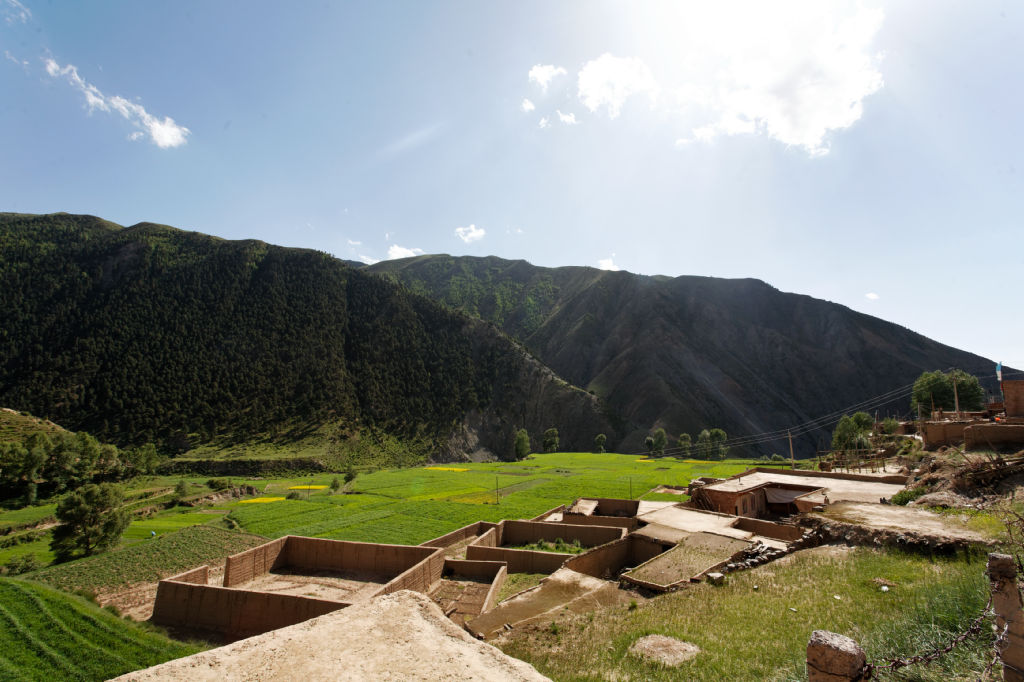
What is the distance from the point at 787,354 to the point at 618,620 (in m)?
132

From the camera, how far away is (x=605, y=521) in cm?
2947

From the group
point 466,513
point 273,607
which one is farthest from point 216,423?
point 273,607

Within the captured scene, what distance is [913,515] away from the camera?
16531mm

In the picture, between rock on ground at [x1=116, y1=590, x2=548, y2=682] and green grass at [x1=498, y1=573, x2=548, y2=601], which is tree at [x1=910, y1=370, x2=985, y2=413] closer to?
green grass at [x1=498, y1=573, x2=548, y2=601]

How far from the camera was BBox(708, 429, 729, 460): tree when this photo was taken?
3022 inches

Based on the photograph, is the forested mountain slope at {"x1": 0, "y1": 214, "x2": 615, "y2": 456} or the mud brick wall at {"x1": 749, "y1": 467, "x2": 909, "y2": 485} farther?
the forested mountain slope at {"x1": 0, "y1": 214, "x2": 615, "y2": 456}

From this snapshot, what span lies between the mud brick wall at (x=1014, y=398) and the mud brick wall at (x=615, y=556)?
29.6 metres

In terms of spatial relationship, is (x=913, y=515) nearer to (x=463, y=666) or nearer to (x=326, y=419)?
(x=463, y=666)

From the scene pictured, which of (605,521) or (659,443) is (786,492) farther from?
(659,443)

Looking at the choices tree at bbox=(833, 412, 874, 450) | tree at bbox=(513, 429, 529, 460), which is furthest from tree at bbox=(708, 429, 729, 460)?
tree at bbox=(513, 429, 529, 460)

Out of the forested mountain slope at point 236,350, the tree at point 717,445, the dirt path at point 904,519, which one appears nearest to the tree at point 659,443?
the tree at point 717,445

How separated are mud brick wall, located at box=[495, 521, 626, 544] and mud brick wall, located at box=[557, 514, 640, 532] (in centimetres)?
90

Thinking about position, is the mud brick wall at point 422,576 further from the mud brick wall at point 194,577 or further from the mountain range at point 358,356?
the mountain range at point 358,356

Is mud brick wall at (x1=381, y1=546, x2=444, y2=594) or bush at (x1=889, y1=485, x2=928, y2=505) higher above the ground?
bush at (x1=889, y1=485, x2=928, y2=505)
